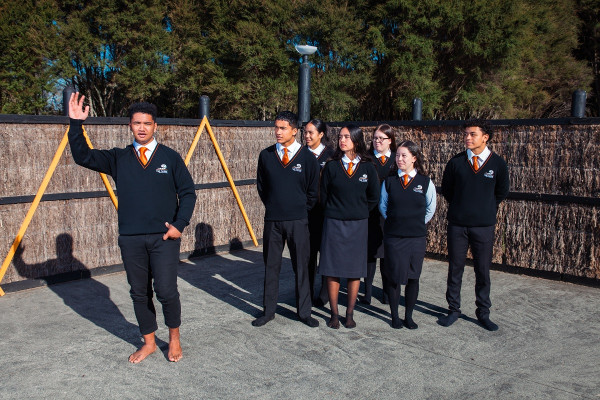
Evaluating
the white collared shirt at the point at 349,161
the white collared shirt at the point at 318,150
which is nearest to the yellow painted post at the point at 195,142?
the white collared shirt at the point at 318,150

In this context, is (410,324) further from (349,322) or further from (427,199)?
(427,199)

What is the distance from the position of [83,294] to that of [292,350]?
2.84 meters

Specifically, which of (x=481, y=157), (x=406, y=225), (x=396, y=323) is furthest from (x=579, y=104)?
(x=396, y=323)

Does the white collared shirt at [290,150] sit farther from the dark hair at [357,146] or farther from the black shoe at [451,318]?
the black shoe at [451,318]

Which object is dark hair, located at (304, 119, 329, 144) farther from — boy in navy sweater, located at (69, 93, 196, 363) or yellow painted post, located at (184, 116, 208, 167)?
yellow painted post, located at (184, 116, 208, 167)

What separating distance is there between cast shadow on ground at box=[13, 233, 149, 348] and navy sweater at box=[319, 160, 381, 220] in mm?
2091

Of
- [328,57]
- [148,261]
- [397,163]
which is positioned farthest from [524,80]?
[148,261]

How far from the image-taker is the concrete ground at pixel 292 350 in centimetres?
389

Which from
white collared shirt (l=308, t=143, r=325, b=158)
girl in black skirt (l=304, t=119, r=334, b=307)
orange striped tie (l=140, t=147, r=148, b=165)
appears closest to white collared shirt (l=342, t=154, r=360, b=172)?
girl in black skirt (l=304, t=119, r=334, b=307)

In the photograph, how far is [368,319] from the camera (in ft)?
17.9

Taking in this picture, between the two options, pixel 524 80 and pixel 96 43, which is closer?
pixel 96 43

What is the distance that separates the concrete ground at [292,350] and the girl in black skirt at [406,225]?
0.40 metres

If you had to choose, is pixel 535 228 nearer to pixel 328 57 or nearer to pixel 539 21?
pixel 328 57

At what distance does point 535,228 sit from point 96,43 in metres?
21.9
